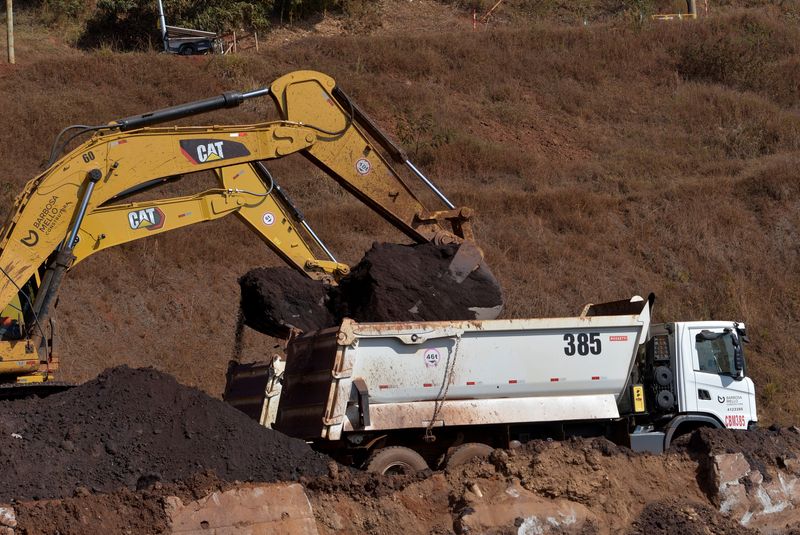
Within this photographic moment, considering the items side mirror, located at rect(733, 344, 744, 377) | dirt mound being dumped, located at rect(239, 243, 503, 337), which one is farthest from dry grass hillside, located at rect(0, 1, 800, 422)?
side mirror, located at rect(733, 344, 744, 377)

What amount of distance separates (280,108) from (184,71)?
21.0 meters

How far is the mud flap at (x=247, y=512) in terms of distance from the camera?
28.4ft

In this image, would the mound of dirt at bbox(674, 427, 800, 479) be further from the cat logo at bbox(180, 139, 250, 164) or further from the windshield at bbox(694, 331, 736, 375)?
the cat logo at bbox(180, 139, 250, 164)

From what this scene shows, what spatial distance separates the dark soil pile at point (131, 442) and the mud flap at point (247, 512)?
622 millimetres

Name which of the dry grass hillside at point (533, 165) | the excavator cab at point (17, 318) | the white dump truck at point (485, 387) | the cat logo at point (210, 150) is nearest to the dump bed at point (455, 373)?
the white dump truck at point (485, 387)

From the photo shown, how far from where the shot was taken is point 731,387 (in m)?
13.2

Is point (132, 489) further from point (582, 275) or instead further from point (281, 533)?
point (582, 275)

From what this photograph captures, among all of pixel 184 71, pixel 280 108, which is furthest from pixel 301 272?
pixel 184 71

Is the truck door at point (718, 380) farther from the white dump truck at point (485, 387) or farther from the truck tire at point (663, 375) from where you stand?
the truck tire at point (663, 375)

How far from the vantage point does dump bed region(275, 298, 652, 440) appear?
36.5ft

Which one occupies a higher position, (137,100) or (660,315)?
(137,100)

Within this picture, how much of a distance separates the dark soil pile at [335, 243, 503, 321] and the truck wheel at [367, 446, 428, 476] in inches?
68.4

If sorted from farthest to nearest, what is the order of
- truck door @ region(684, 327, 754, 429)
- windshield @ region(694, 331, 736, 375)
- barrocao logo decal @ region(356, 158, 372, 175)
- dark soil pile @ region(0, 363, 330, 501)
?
barrocao logo decal @ region(356, 158, 372, 175), windshield @ region(694, 331, 736, 375), truck door @ region(684, 327, 754, 429), dark soil pile @ region(0, 363, 330, 501)

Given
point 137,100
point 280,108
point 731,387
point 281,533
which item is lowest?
point 137,100
